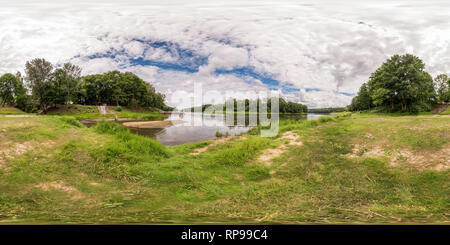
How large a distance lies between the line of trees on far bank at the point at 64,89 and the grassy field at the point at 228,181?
18.7m

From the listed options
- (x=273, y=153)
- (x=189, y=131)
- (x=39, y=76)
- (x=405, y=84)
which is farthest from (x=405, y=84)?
(x=39, y=76)

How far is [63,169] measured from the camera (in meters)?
4.28

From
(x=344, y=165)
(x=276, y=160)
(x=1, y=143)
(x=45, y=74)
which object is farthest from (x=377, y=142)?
(x=45, y=74)

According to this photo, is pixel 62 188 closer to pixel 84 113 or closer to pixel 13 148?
pixel 13 148

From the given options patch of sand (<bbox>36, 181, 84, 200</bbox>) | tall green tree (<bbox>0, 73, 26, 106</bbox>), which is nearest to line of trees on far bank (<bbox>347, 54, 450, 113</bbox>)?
patch of sand (<bbox>36, 181, 84, 200</bbox>)

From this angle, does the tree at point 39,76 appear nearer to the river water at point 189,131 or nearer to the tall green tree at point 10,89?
the river water at point 189,131

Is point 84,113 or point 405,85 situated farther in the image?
point 84,113

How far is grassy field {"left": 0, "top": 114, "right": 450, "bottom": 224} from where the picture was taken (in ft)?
8.80

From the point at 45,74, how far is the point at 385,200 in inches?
1086

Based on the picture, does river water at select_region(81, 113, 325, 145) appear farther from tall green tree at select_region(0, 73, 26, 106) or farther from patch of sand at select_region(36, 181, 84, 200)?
tall green tree at select_region(0, 73, 26, 106)

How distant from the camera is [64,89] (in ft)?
80.1

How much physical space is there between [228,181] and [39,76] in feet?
81.5

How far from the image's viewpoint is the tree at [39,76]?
60.0 ft

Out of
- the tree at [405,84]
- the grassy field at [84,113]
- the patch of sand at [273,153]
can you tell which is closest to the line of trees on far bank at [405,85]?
the tree at [405,84]
